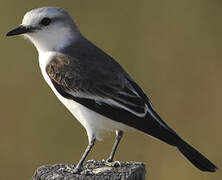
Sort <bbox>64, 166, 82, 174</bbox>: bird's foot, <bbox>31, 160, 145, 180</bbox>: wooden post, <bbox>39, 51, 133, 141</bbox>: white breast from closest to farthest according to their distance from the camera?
<bbox>31, 160, 145, 180</bbox>: wooden post, <bbox>64, 166, 82, 174</bbox>: bird's foot, <bbox>39, 51, 133, 141</bbox>: white breast

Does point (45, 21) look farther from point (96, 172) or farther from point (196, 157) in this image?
point (196, 157)

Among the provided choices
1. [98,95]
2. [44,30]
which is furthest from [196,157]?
[44,30]

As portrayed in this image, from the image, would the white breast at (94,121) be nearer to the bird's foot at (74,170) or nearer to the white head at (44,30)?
the bird's foot at (74,170)

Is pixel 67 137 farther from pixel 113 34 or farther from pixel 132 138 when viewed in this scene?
pixel 113 34

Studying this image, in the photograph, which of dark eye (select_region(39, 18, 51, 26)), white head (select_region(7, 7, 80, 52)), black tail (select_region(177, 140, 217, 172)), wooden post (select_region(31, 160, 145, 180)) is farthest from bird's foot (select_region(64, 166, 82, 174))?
dark eye (select_region(39, 18, 51, 26))

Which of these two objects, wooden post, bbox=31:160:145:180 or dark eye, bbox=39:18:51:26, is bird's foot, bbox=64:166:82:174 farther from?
dark eye, bbox=39:18:51:26

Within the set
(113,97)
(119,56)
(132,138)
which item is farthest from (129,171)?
(119,56)
